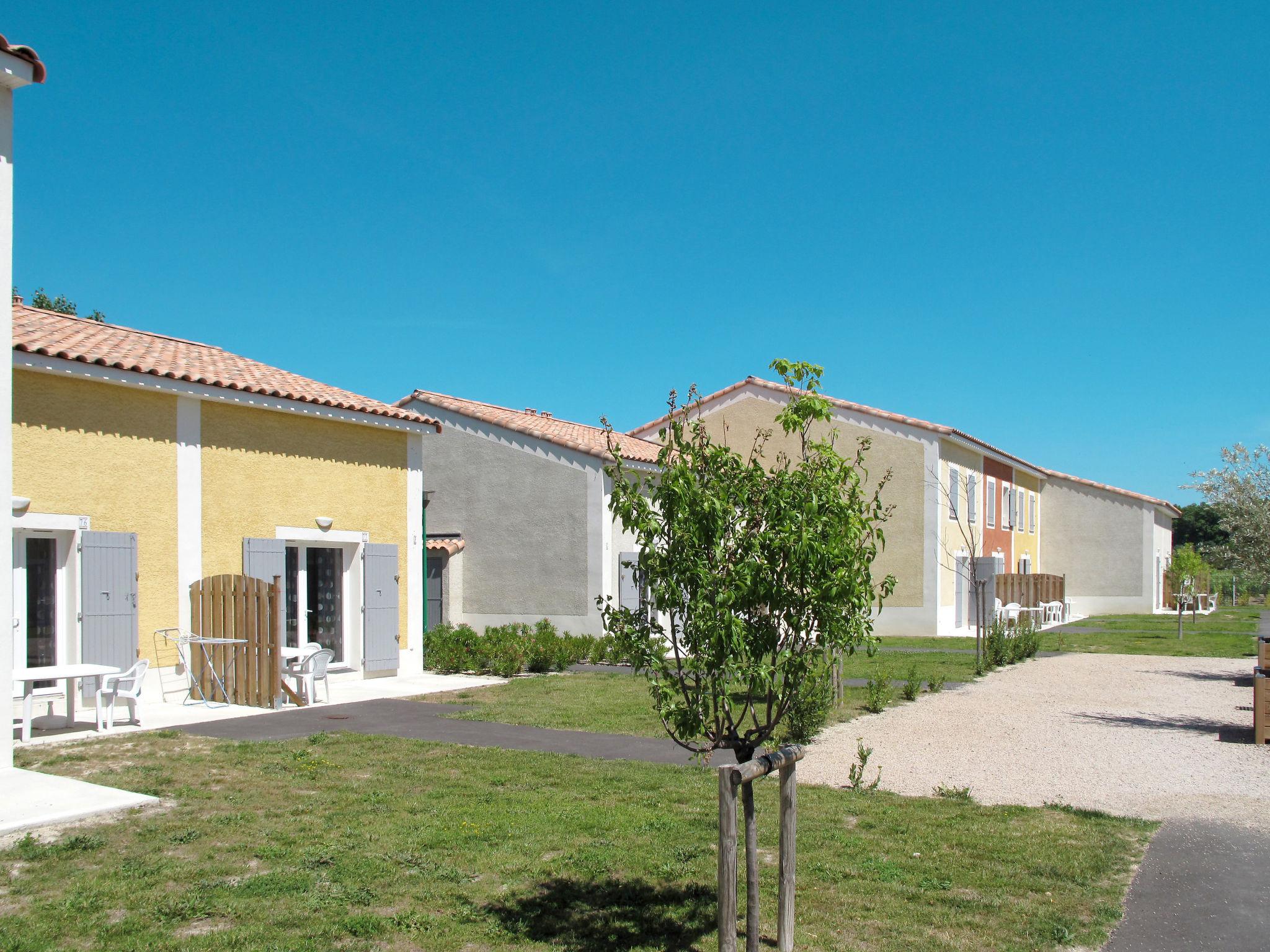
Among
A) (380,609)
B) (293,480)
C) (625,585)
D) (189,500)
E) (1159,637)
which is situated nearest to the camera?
(189,500)

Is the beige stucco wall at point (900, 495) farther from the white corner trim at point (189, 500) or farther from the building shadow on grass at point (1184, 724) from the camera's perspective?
the white corner trim at point (189, 500)

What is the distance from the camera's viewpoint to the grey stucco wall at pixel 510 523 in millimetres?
20297

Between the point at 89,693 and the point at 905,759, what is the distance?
28.9ft

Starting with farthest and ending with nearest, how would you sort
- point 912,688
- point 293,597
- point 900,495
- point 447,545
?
1. point 900,495
2. point 447,545
3. point 293,597
4. point 912,688

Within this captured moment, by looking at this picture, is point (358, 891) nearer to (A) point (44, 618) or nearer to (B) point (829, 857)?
(B) point (829, 857)

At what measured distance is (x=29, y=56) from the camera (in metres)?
8.23

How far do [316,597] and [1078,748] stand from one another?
10.3 metres

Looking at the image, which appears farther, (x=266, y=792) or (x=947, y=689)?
(x=947, y=689)

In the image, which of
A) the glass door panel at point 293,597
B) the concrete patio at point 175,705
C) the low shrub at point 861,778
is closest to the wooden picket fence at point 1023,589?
the concrete patio at point 175,705

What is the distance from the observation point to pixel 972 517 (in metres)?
29.6

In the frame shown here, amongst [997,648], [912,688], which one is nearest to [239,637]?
[912,688]

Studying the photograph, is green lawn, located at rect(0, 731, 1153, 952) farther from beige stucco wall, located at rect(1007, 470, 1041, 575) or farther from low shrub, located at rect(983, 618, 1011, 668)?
beige stucco wall, located at rect(1007, 470, 1041, 575)

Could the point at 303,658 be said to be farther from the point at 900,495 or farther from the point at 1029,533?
the point at 1029,533

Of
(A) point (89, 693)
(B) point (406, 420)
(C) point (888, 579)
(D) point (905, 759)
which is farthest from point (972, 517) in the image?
(C) point (888, 579)
